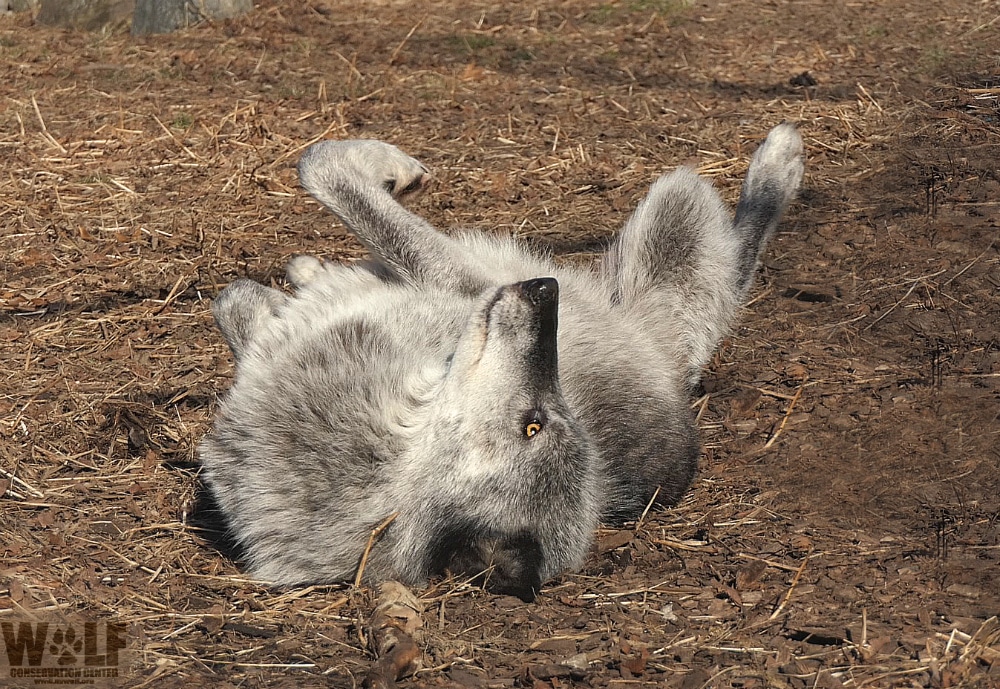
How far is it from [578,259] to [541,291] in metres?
2.13

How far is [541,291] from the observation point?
3.55 m

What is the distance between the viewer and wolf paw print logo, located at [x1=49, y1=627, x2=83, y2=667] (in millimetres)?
3191

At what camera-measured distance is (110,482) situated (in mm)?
4211

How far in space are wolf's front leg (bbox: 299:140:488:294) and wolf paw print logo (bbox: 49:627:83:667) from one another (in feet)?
6.21

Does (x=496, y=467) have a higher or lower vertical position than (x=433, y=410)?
lower

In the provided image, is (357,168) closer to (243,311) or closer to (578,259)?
(243,311)

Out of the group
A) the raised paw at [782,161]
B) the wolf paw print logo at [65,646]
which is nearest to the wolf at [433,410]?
the wolf paw print logo at [65,646]

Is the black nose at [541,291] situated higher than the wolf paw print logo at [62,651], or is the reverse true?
the black nose at [541,291]

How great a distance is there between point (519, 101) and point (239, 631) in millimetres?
4629

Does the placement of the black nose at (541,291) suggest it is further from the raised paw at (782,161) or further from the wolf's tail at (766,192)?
the raised paw at (782,161)

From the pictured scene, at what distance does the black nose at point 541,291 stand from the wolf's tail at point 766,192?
1.78m

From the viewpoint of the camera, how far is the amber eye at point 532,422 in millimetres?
3701

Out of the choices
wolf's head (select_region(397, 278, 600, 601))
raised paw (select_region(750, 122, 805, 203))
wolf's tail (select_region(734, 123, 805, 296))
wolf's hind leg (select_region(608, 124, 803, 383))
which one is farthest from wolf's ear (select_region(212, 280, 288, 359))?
raised paw (select_region(750, 122, 805, 203))

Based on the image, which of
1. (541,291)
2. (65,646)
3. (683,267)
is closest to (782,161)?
(683,267)
